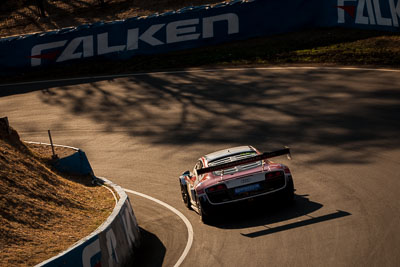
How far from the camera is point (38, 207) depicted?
34.4 feet

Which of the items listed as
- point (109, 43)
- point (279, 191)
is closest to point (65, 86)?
point (109, 43)

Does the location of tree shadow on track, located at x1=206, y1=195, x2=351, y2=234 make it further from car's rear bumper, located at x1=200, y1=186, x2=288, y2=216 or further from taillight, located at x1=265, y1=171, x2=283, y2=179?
taillight, located at x1=265, y1=171, x2=283, y2=179

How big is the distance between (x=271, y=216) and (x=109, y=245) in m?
3.44

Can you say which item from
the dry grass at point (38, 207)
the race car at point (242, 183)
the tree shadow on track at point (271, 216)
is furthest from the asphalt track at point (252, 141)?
the dry grass at point (38, 207)

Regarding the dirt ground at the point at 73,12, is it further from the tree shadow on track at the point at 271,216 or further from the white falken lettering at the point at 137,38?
the tree shadow on track at the point at 271,216

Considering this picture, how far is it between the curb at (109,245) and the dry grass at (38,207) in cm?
59

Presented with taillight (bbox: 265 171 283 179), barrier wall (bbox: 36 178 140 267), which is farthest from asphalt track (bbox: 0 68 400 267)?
taillight (bbox: 265 171 283 179)

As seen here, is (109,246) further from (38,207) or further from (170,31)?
(170,31)

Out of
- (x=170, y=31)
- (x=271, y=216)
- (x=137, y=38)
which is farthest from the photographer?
(x=137, y=38)

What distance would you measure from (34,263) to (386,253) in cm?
508

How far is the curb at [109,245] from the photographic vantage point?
8094 mm

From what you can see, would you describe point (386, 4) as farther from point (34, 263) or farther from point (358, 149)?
point (34, 263)

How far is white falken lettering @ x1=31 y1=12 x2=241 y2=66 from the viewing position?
2906cm

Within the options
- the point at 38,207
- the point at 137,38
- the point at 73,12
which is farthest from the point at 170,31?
the point at 38,207
